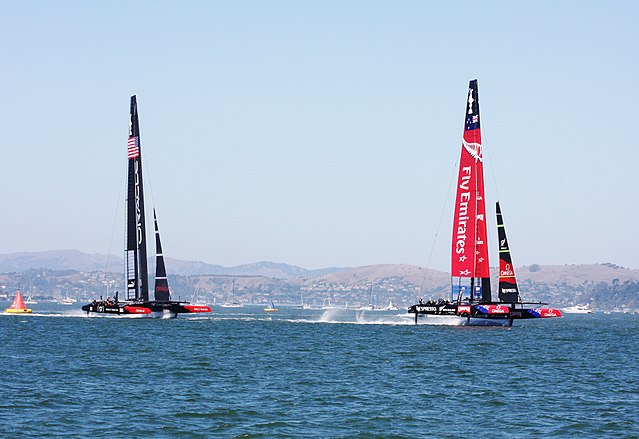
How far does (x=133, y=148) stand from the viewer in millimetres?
120250

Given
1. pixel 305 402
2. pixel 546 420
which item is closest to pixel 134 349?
pixel 305 402

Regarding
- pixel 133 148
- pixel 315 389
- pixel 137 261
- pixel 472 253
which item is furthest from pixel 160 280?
pixel 315 389

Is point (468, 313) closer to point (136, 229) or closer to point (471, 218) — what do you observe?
point (471, 218)

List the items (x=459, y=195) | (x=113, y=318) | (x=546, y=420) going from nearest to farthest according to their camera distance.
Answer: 1. (x=546, y=420)
2. (x=459, y=195)
3. (x=113, y=318)

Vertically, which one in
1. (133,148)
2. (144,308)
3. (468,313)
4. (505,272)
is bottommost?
(468,313)

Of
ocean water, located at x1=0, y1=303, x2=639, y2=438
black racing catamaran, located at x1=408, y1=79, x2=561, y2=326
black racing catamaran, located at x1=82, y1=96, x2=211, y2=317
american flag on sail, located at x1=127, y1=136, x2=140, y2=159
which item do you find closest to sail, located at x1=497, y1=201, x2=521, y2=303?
black racing catamaran, located at x1=408, y1=79, x2=561, y2=326

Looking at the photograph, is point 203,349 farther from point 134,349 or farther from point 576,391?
point 576,391

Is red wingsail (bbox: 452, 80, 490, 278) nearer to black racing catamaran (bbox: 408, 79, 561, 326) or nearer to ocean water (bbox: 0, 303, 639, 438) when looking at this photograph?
black racing catamaran (bbox: 408, 79, 561, 326)

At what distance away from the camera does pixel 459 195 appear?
98.3 meters

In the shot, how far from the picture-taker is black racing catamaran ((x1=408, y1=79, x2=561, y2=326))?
96.0 meters

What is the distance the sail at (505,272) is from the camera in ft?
331

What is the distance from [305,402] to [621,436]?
41.5 feet

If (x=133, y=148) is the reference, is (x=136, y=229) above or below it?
below

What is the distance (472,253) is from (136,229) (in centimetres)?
4033
